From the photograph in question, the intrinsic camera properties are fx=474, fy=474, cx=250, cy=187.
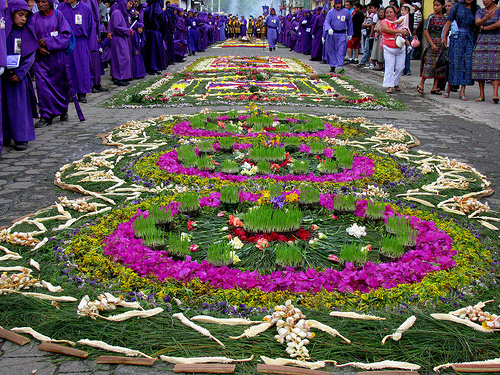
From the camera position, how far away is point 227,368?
2064 mm

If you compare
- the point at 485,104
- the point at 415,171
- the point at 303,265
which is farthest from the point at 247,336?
the point at 485,104

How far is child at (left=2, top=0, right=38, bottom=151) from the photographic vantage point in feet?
19.6

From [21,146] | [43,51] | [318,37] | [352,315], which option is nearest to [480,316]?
[352,315]

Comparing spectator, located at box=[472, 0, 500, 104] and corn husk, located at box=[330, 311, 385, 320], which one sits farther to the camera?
spectator, located at box=[472, 0, 500, 104]

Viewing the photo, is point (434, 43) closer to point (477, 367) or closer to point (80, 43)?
point (80, 43)

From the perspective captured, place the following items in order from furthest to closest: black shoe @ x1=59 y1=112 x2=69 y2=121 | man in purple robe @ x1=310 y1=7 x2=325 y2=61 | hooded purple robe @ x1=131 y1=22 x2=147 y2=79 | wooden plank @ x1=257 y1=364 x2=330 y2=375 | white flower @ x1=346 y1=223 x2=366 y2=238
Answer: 1. man in purple robe @ x1=310 y1=7 x2=325 y2=61
2. hooded purple robe @ x1=131 y1=22 x2=147 y2=79
3. black shoe @ x1=59 y1=112 x2=69 y2=121
4. white flower @ x1=346 y1=223 x2=366 y2=238
5. wooden plank @ x1=257 y1=364 x2=330 y2=375

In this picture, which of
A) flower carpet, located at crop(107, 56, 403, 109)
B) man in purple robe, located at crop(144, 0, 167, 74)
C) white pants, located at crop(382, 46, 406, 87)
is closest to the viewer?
flower carpet, located at crop(107, 56, 403, 109)

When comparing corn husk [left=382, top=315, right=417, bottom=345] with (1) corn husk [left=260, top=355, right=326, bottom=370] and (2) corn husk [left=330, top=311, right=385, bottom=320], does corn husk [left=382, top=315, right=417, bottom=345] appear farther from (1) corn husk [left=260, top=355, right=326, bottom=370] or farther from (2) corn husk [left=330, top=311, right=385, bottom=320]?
(1) corn husk [left=260, top=355, right=326, bottom=370]

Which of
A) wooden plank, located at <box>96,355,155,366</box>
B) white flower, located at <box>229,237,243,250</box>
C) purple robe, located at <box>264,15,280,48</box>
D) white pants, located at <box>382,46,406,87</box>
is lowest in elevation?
wooden plank, located at <box>96,355,155,366</box>

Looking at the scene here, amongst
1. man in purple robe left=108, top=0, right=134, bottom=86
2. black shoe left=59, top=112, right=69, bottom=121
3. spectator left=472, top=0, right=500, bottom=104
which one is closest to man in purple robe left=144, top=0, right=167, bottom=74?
man in purple robe left=108, top=0, right=134, bottom=86

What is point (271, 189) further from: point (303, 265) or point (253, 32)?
point (253, 32)

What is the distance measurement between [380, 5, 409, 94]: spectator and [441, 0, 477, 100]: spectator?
3.81 feet

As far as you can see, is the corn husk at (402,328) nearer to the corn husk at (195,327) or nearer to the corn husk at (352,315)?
the corn husk at (352,315)

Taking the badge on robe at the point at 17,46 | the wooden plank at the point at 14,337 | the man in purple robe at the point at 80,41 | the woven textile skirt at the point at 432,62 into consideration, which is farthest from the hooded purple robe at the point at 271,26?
the wooden plank at the point at 14,337
